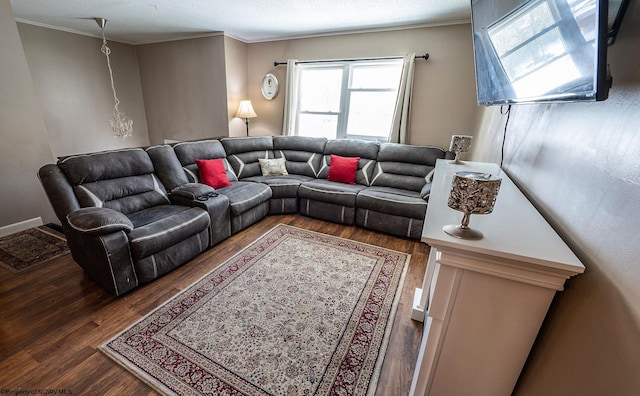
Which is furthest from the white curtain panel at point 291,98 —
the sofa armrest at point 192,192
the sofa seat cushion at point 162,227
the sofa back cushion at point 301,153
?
the sofa seat cushion at point 162,227

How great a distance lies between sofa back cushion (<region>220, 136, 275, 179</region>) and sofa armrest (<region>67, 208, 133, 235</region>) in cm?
178

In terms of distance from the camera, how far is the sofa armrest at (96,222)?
1.72 m

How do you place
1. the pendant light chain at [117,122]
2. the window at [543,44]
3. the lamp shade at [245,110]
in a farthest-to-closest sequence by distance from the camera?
1. the pendant light chain at [117,122]
2. the lamp shade at [245,110]
3. the window at [543,44]

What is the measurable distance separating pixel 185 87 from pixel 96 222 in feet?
11.5

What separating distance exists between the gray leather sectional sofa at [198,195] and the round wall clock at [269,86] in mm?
A: 896

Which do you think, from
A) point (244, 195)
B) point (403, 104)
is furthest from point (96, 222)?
point (403, 104)

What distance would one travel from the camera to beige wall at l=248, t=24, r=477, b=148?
3.20 metres

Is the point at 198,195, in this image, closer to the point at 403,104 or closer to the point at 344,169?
the point at 344,169

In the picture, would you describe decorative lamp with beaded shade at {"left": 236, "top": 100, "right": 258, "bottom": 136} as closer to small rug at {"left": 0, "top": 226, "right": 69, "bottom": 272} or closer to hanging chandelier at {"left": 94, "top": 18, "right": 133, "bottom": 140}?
hanging chandelier at {"left": 94, "top": 18, "right": 133, "bottom": 140}

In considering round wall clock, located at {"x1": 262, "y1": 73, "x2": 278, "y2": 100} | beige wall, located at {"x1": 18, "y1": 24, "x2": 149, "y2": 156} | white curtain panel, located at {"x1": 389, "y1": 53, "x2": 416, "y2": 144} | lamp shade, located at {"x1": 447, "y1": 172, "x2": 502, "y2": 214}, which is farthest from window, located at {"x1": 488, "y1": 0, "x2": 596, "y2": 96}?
beige wall, located at {"x1": 18, "y1": 24, "x2": 149, "y2": 156}

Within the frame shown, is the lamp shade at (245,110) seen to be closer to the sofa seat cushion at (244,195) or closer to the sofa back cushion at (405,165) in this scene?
the sofa seat cushion at (244,195)

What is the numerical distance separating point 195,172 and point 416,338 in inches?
108

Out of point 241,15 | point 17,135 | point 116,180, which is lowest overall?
point 116,180

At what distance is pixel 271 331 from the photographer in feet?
Result: 5.35
